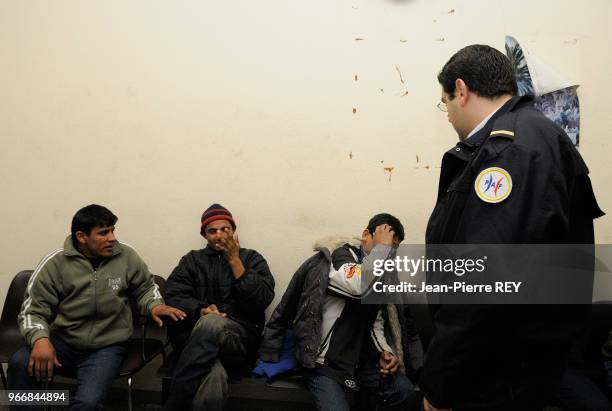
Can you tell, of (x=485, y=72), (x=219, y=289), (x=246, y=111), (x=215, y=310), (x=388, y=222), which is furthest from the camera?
(x=246, y=111)

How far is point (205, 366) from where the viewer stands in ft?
7.70

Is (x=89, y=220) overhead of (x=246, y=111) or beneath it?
beneath

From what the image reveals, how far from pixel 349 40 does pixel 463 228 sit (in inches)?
79.2

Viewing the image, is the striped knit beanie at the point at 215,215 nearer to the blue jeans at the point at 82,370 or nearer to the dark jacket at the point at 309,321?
the dark jacket at the point at 309,321

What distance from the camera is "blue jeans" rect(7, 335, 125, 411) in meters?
2.22

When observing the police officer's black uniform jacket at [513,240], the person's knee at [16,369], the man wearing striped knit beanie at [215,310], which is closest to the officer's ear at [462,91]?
the police officer's black uniform jacket at [513,240]

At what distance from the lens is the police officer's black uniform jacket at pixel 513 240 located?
3.61ft

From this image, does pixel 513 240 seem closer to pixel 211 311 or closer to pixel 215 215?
pixel 211 311

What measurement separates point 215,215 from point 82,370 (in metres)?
1.02

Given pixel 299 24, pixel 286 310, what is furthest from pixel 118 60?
pixel 286 310

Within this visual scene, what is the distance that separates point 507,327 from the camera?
1137mm

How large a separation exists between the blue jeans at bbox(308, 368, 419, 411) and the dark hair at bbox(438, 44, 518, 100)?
153 cm

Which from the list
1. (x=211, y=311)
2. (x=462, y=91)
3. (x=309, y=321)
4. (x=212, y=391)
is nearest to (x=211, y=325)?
(x=211, y=311)

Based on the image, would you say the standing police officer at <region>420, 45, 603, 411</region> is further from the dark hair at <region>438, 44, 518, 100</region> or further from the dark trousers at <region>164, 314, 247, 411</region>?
the dark trousers at <region>164, 314, 247, 411</region>
